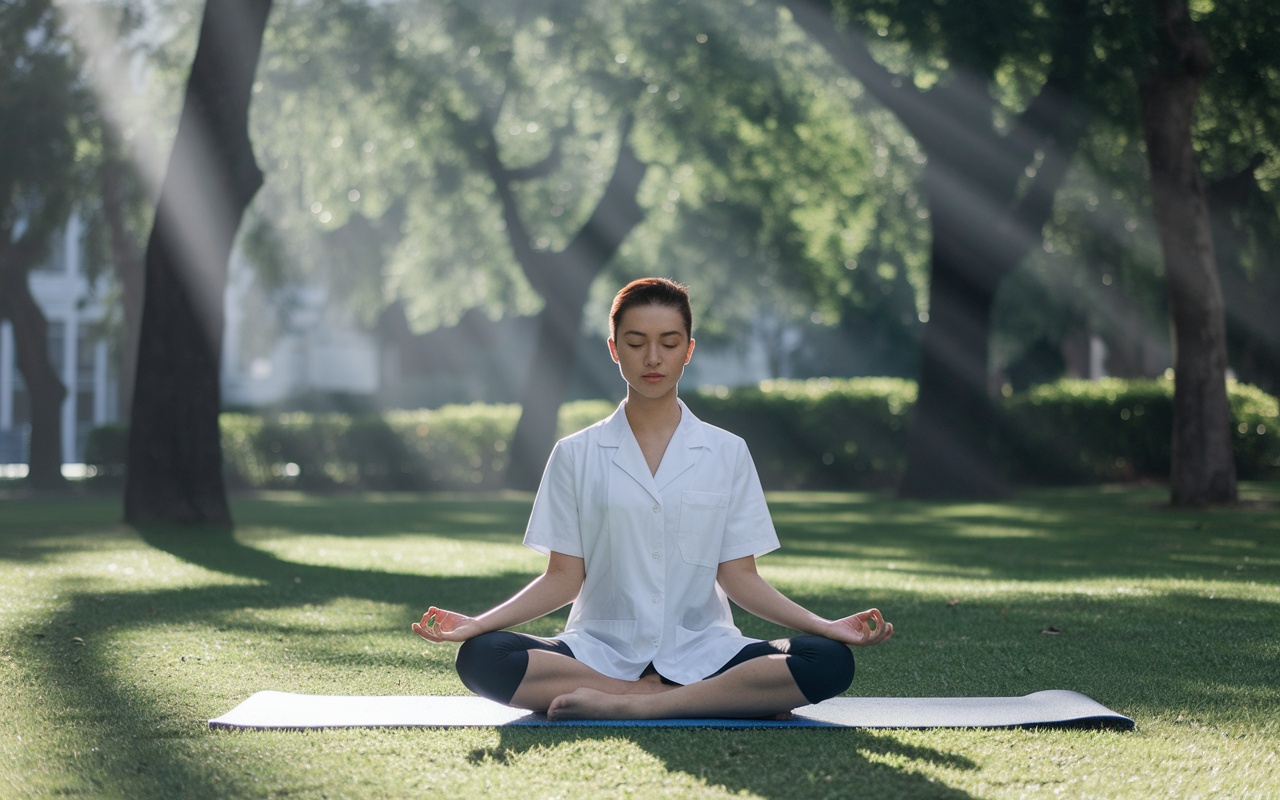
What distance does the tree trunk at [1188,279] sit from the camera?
48.7 feet

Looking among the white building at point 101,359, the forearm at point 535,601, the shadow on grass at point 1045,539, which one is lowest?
the shadow on grass at point 1045,539

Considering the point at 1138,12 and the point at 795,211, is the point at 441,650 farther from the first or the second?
the point at 795,211

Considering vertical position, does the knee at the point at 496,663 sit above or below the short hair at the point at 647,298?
below

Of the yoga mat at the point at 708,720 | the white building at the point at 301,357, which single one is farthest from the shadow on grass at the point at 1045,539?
the white building at the point at 301,357

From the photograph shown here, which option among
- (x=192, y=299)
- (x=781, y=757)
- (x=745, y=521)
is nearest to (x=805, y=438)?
(x=192, y=299)

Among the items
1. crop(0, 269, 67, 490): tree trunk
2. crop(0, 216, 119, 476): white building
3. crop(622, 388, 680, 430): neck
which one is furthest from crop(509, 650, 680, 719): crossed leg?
crop(0, 216, 119, 476): white building

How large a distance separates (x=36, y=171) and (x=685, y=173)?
41.8ft

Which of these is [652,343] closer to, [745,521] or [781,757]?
[745,521]

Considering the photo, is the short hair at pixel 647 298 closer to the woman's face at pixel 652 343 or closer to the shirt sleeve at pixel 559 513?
the woman's face at pixel 652 343

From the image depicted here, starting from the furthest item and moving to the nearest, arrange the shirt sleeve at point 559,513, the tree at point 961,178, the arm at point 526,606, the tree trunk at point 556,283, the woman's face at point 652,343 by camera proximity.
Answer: the tree trunk at point 556,283 → the tree at point 961,178 → the shirt sleeve at point 559,513 → the woman's face at point 652,343 → the arm at point 526,606

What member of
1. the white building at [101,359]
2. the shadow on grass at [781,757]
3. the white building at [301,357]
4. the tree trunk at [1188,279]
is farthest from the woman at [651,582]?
the white building at [301,357]

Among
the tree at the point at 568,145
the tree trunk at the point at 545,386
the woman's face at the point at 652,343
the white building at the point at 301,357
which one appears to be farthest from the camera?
the white building at the point at 301,357

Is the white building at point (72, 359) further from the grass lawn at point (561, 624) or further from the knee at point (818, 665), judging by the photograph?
the knee at point (818, 665)

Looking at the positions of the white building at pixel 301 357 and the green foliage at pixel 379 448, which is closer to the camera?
the green foliage at pixel 379 448
